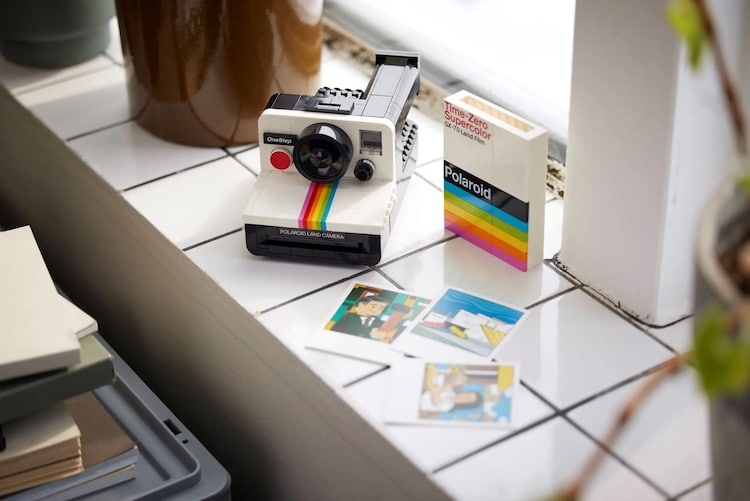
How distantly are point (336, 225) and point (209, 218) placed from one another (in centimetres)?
24

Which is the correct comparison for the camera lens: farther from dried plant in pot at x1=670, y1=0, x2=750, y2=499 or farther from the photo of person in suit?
dried plant in pot at x1=670, y1=0, x2=750, y2=499

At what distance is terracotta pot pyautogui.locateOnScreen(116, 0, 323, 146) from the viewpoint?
1.53 m

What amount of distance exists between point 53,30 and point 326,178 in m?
0.71

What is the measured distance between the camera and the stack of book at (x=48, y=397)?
119 centimetres

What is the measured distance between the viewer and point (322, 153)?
4.53 feet

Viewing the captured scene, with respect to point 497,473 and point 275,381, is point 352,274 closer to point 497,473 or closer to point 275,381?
point 275,381

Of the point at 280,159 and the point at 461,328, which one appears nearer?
the point at 461,328

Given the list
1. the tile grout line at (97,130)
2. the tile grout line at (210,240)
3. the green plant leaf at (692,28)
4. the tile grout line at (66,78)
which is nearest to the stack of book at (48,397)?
the tile grout line at (210,240)

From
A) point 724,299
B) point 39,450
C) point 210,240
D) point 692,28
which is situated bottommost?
point 39,450

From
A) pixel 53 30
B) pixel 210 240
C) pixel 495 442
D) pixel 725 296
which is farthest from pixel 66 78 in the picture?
pixel 725 296

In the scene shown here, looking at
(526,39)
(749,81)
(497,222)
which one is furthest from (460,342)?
(526,39)

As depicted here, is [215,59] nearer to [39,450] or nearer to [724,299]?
[39,450]

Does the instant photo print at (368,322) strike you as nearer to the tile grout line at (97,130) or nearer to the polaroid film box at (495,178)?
the polaroid film box at (495,178)

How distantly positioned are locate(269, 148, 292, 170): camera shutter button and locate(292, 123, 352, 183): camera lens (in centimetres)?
2
